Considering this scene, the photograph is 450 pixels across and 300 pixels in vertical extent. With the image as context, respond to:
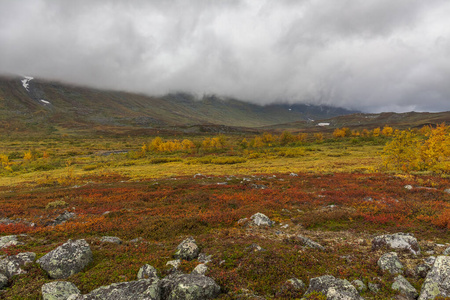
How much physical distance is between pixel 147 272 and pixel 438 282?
8281 millimetres

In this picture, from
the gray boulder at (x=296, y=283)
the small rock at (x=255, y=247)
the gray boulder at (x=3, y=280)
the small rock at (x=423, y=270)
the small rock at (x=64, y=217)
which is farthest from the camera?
the small rock at (x=64, y=217)

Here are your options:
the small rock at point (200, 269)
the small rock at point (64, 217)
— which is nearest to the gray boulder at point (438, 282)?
the small rock at point (200, 269)

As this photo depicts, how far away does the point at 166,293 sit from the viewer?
19.5ft

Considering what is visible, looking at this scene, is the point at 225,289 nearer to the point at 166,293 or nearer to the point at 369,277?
the point at 166,293

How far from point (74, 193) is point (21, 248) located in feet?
49.5

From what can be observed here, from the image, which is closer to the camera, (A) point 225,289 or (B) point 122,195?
(A) point 225,289

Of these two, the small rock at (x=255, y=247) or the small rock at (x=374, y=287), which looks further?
the small rock at (x=255, y=247)

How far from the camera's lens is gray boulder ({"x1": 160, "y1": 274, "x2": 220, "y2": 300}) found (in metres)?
5.74

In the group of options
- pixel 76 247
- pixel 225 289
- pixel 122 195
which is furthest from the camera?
pixel 122 195

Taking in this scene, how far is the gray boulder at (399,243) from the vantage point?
27.1 ft

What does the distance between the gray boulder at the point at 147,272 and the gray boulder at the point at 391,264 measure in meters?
7.50

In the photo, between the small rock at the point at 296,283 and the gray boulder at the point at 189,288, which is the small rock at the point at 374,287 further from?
the gray boulder at the point at 189,288

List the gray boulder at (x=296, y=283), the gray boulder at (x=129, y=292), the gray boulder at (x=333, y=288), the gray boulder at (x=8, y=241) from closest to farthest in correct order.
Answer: the gray boulder at (x=333, y=288) → the gray boulder at (x=129, y=292) → the gray boulder at (x=296, y=283) → the gray boulder at (x=8, y=241)

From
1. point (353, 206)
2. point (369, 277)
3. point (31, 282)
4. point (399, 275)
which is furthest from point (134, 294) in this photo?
point (353, 206)
